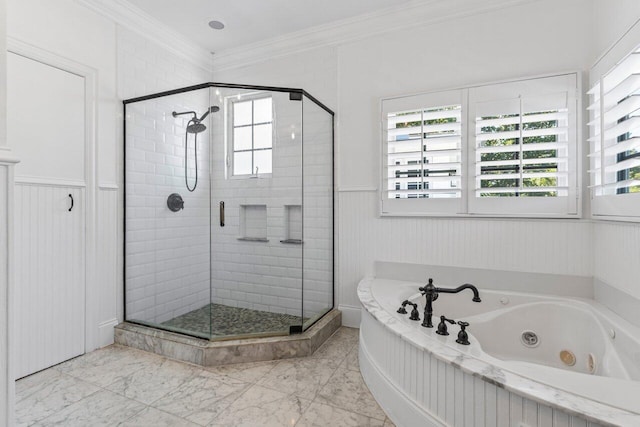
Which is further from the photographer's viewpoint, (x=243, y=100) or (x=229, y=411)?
(x=243, y=100)

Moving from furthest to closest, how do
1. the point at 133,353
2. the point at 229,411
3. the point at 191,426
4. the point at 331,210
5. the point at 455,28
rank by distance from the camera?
the point at 331,210 → the point at 455,28 → the point at 133,353 → the point at 229,411 → the point at 191,426

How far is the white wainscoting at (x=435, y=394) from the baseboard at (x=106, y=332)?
1.99 m

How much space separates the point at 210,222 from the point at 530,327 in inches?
91.6

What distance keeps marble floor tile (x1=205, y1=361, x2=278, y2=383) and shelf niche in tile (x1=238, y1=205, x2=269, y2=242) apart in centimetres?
94

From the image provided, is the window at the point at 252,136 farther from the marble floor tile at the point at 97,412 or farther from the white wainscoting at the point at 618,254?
the white wainscoting at the point at 618,254

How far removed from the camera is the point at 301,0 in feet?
8.46

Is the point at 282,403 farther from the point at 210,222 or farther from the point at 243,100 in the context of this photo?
the point at 243,100

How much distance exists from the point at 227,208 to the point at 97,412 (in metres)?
1.41

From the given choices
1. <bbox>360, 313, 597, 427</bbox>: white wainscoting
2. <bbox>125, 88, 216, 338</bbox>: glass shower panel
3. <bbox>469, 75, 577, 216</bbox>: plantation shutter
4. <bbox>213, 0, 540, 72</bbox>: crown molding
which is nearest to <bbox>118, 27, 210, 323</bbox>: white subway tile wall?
<bbox>125, 88, 216, 338</bbox>: glass shower panel

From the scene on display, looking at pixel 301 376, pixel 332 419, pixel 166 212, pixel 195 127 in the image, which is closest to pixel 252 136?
pixel 195 127

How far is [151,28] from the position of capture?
279cm

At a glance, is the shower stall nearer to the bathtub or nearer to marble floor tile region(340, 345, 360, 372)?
marble floor tile region(340, 345, 360, 372)

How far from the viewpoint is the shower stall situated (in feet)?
8.05

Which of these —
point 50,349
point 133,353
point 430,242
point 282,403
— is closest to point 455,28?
point 430,242
